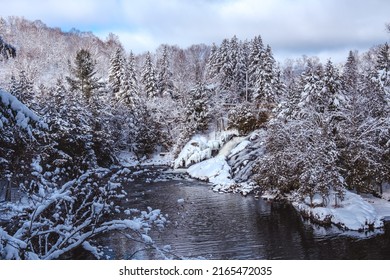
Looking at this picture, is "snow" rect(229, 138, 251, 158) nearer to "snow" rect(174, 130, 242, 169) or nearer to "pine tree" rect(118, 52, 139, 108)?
"snow" rect(174, 130, 242, 169)

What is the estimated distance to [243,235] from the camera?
12469 millimetres

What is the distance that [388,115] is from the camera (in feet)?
58.6

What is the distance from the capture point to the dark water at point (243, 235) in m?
10.5

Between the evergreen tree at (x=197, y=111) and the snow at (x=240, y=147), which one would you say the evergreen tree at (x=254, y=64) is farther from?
the snow at (x=240, y=147)

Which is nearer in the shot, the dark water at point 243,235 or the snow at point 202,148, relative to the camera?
the dark water at point 243,235

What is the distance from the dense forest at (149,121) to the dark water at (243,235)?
1.78 metres

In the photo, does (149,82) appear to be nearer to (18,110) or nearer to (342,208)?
(342,208)

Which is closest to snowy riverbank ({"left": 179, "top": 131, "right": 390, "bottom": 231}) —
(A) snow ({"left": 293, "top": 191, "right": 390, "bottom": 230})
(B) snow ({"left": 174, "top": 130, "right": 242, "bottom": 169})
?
(A) snow ({"left": 293, "top": 191, "right": 390, "bottom": 230})

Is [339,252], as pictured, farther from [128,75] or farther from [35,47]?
[128,75]

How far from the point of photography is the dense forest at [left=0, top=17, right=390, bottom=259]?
444cm

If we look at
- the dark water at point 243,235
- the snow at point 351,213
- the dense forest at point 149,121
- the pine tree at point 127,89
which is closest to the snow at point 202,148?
the dense forest at point 149,121

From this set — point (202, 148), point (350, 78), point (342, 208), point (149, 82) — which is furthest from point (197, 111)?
point (342, 208)
